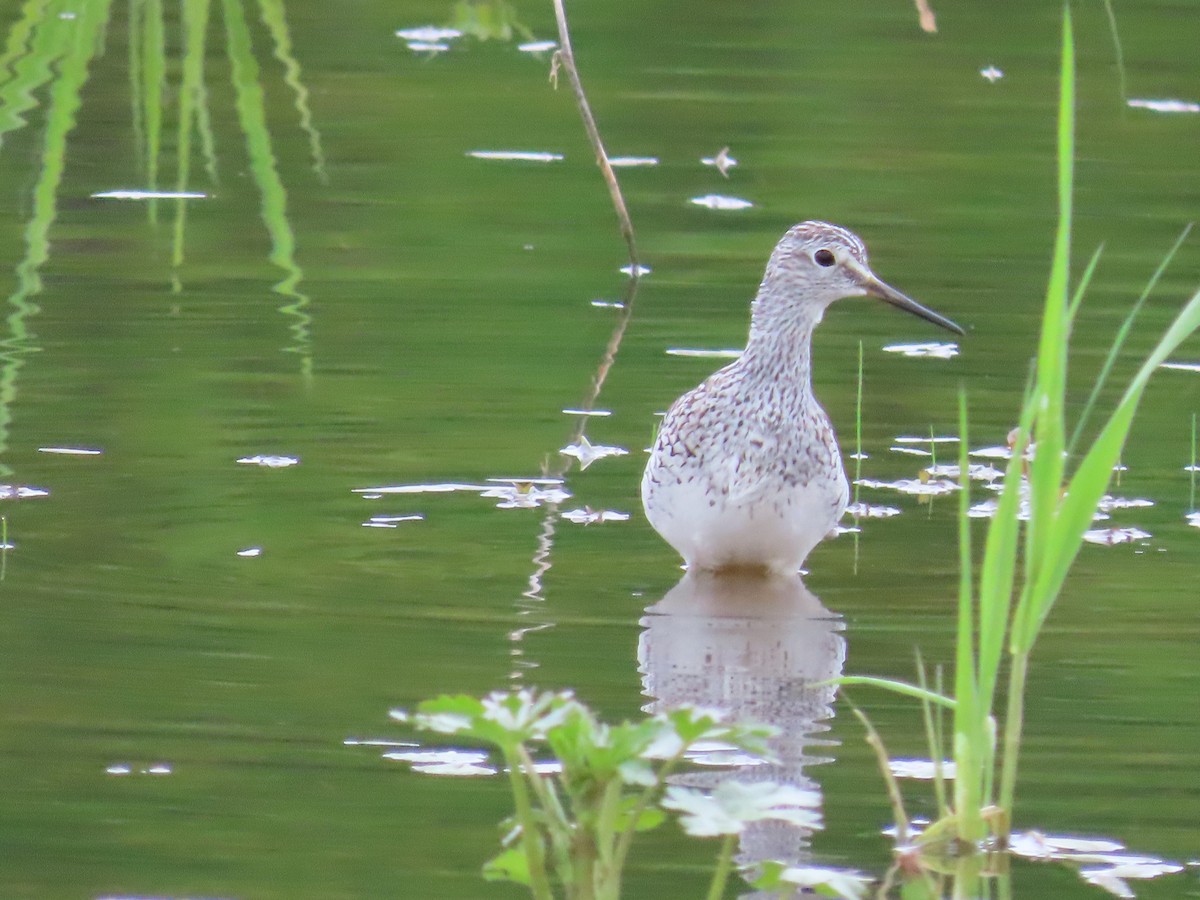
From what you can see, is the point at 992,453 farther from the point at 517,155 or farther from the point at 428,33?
the point at 428,33

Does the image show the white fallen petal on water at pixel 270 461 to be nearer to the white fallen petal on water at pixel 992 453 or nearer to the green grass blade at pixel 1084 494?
the white fallen petal on water at pixel 992 453

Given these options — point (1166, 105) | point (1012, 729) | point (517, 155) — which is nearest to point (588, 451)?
point (1012, 729)

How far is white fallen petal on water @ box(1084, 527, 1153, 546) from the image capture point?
26.8 ft

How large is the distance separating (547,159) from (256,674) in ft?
26.9

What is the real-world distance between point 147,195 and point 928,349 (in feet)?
14.6

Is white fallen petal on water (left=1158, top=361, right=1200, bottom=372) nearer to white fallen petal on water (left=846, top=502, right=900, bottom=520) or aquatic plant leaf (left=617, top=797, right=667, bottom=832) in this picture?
white fallen petal on water (left=846, top=502, right=900, bottom=520)

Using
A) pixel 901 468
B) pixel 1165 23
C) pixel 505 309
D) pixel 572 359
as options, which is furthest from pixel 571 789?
pixel 1165 23

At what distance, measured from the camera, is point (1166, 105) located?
53.3ft

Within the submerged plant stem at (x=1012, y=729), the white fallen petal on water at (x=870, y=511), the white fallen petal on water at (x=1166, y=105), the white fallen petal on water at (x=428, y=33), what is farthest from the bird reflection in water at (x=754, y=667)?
the white fallen petal on water at (x=428, y=33)

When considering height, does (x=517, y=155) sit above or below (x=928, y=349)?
above

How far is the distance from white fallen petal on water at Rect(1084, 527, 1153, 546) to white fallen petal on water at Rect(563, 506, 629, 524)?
1490 millimetres

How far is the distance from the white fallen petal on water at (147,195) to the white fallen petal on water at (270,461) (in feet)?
14.6

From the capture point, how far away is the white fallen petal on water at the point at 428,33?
58.9 ft

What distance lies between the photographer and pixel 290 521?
8156 millimetres
